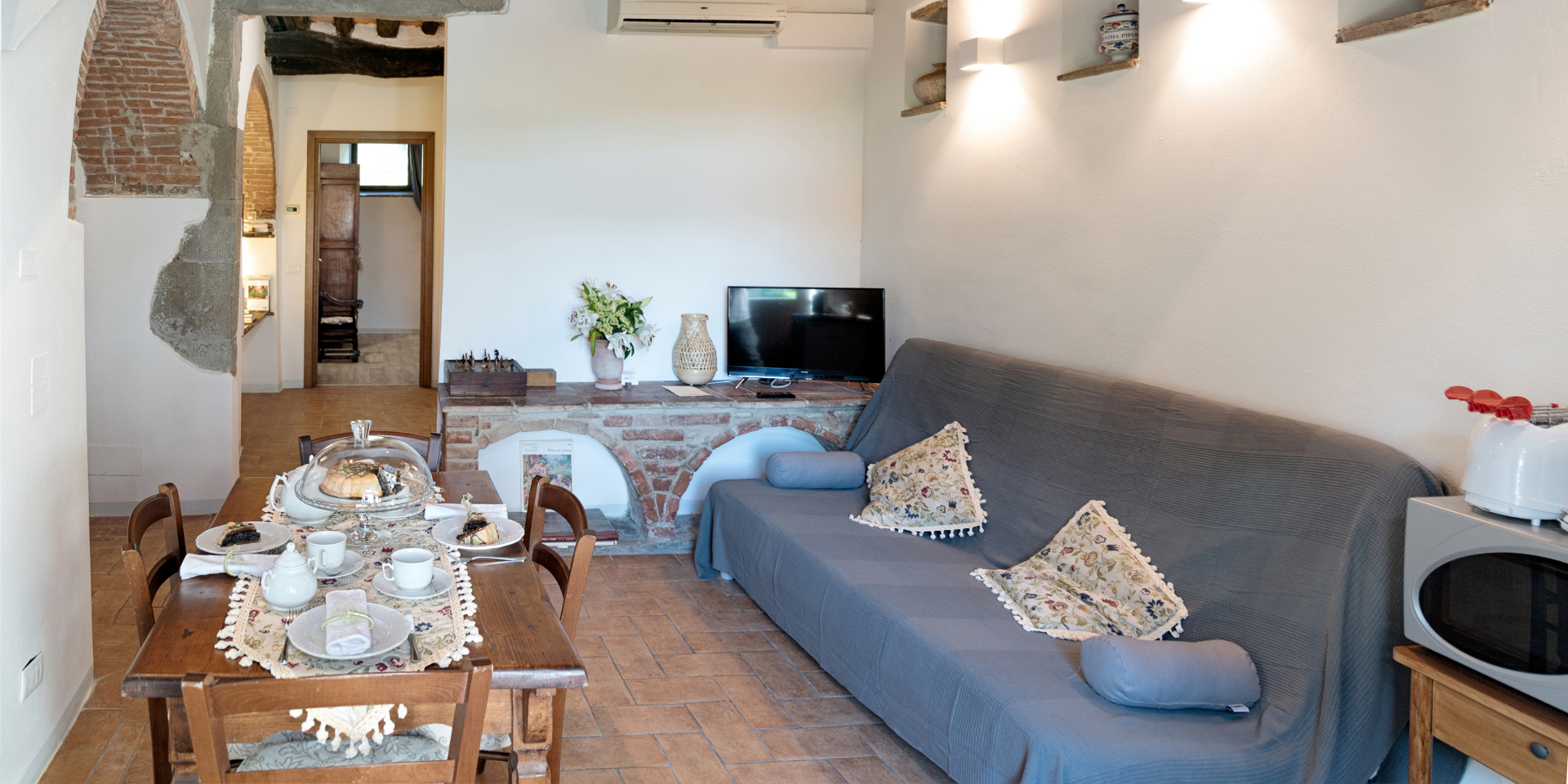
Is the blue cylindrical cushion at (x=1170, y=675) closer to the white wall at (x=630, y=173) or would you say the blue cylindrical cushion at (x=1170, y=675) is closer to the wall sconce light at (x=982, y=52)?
the wall sconce light at (x=982, y=52)

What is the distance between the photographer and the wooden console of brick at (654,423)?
4.83m

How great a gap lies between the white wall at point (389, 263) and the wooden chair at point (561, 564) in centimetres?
1126

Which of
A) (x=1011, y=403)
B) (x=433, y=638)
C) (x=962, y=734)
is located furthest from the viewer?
(x=1011, y=403)

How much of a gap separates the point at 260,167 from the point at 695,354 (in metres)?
5.57

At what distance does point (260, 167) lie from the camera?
903 centimetres

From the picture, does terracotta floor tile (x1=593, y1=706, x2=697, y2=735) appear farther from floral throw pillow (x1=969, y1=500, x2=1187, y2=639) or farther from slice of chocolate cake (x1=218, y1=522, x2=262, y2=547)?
slice of chocolate cake (x1=218, y1=522, x2=262, y2=547)

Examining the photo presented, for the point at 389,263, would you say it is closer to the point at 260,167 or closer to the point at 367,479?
the point at 260,167

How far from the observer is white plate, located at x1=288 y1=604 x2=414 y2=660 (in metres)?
1.99

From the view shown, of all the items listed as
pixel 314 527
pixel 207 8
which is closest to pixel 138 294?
pixel 207 8

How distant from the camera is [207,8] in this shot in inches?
206

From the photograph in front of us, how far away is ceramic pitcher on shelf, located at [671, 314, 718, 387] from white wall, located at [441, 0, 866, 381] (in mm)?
192

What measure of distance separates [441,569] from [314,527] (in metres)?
0.51

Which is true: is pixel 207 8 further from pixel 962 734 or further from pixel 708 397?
pixel 962 734

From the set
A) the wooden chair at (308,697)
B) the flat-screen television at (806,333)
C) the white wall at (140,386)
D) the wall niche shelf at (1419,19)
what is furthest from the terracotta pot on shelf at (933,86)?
the wooden chair at (308,697)
